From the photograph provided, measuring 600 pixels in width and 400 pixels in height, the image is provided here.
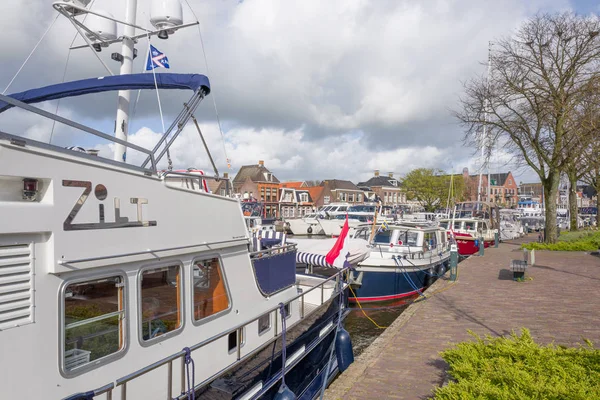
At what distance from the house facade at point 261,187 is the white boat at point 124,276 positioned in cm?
5349

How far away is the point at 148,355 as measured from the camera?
164 inches

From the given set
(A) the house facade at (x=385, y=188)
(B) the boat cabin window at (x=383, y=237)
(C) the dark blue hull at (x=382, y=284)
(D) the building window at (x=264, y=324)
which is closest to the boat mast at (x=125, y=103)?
(D) the building window at (x=264, y=324)

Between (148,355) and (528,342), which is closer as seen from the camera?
(148,355)

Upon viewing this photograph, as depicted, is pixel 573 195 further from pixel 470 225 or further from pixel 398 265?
pixel 398 265

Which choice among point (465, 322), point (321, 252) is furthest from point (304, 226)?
point (465, 322)

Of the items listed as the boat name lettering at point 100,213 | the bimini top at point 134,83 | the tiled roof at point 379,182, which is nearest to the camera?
the boat name lettering at point 100,213

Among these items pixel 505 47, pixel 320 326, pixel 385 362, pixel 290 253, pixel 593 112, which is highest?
pixel 505 47

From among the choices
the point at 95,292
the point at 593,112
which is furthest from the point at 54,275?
the point at 593,112

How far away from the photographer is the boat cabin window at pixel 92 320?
140 inches

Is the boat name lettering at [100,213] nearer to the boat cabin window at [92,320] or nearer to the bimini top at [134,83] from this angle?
the boat cabin window at [92,320]

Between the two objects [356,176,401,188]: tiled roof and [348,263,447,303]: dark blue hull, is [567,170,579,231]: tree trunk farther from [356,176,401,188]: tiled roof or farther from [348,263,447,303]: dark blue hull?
[356,176,401,188]: tiled roof

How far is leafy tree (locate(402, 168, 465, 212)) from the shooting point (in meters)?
65.7

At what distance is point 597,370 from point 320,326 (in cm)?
402

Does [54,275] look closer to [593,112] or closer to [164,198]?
[164,198]
